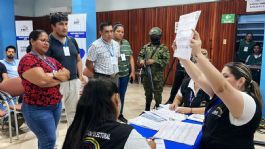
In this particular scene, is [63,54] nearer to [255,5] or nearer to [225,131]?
[225,131]

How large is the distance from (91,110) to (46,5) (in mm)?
10163

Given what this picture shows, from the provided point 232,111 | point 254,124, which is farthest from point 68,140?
point 254,124

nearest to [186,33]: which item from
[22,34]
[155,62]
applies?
[155,62]

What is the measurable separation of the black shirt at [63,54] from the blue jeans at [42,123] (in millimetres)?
688

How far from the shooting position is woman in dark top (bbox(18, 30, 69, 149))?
190 cm

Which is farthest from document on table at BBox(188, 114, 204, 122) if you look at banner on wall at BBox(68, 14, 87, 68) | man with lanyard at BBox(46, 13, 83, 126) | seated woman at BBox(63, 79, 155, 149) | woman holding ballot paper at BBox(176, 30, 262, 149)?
banner on wall at BBox(68, 14, 87, 68)

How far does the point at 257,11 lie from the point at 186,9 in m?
1.75

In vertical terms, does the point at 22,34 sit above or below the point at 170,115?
above

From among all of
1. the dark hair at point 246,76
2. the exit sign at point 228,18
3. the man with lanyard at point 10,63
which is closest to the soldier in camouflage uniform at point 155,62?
Result: the man with lanyard at point 10,63

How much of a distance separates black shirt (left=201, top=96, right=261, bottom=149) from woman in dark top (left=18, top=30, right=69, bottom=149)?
3.98 feet

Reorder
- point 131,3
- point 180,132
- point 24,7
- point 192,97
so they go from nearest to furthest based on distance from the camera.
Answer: point 180,132, point 192,97, point 131,3, point 24,7

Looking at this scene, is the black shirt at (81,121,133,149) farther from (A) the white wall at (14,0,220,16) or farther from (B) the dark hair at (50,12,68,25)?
(A) the white wall at (14,0,220,16)

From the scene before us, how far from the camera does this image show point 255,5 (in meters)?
5.66

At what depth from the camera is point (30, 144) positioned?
3.14m
